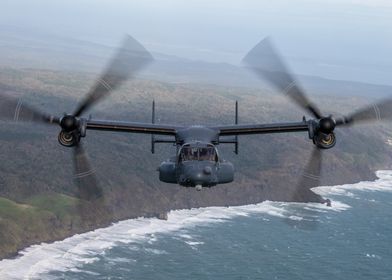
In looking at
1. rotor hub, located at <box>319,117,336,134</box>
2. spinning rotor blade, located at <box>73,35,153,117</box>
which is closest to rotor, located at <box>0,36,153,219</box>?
spinning rotor blade, located at <box>73,35,153,117</box>

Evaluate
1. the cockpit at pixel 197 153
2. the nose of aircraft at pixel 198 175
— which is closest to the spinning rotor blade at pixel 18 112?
the cockpit at pixel 197 153

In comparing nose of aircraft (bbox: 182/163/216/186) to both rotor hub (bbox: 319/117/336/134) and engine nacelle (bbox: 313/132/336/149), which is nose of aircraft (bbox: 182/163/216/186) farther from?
rotor hub (bbox: 319/117/336/134)

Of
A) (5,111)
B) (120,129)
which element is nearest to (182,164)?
(120,129)

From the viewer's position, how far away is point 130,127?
5959cm

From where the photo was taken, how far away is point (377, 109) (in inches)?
2303

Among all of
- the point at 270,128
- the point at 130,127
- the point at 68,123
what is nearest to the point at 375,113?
the point at 270,128

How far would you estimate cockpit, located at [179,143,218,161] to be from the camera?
190 ft

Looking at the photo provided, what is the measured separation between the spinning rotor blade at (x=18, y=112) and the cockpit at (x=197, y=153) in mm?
12600

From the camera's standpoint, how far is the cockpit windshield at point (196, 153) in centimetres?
5800

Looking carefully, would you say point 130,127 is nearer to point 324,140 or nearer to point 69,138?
point 69,138

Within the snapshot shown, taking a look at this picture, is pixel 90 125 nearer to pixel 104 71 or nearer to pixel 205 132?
pixel 104 71

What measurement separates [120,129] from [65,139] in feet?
16.7

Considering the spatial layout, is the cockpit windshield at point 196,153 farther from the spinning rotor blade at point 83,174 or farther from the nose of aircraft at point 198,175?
the spinning rotor blade at point 83,174

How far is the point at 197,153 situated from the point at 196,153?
91 mm
